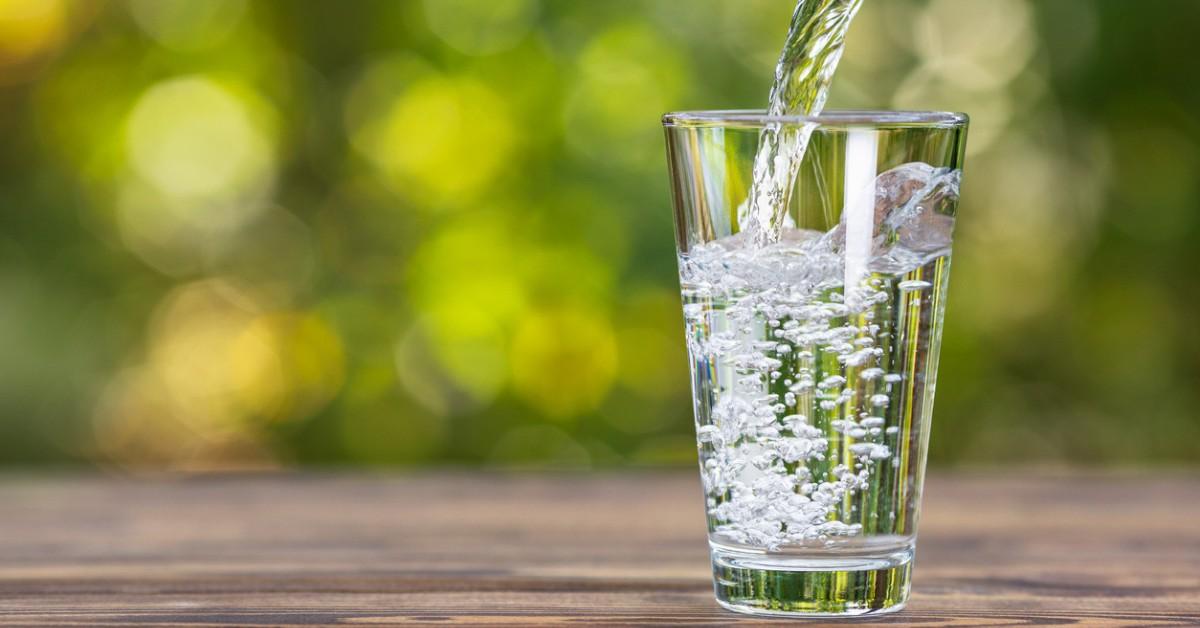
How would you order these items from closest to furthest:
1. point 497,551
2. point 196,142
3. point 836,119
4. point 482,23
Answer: point 836,119 < point 497,551 < point 482,23 < point 196,142

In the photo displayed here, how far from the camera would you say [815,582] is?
3.08 feet

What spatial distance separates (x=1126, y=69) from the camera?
3.35 metres

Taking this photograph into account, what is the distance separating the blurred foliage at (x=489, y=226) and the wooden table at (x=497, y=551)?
1.57m

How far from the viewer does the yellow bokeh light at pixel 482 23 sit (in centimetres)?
335

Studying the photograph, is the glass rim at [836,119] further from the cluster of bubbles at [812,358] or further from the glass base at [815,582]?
the glass base at [815,582]

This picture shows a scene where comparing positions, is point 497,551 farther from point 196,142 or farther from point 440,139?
point 196,142

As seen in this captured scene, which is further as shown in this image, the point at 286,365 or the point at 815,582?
the point at 286,365

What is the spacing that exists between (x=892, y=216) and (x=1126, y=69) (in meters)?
2.75

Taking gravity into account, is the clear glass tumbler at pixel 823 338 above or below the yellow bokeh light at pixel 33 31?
below

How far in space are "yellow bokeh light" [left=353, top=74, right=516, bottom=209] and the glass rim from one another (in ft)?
8.11

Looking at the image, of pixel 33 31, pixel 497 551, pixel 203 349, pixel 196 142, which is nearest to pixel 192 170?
pixel 196 142

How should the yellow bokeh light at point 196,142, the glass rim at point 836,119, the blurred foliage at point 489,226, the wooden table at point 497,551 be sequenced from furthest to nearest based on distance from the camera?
the yellow bokeh light at point 196,142, the blurred foliage at point 489,226, the wooden table at point 497,551, the glass rim at point 836,119

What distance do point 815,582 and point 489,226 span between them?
2.55 meters

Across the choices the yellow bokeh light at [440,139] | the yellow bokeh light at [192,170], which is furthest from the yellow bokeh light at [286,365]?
the yellow bokeh light at [440,139]
